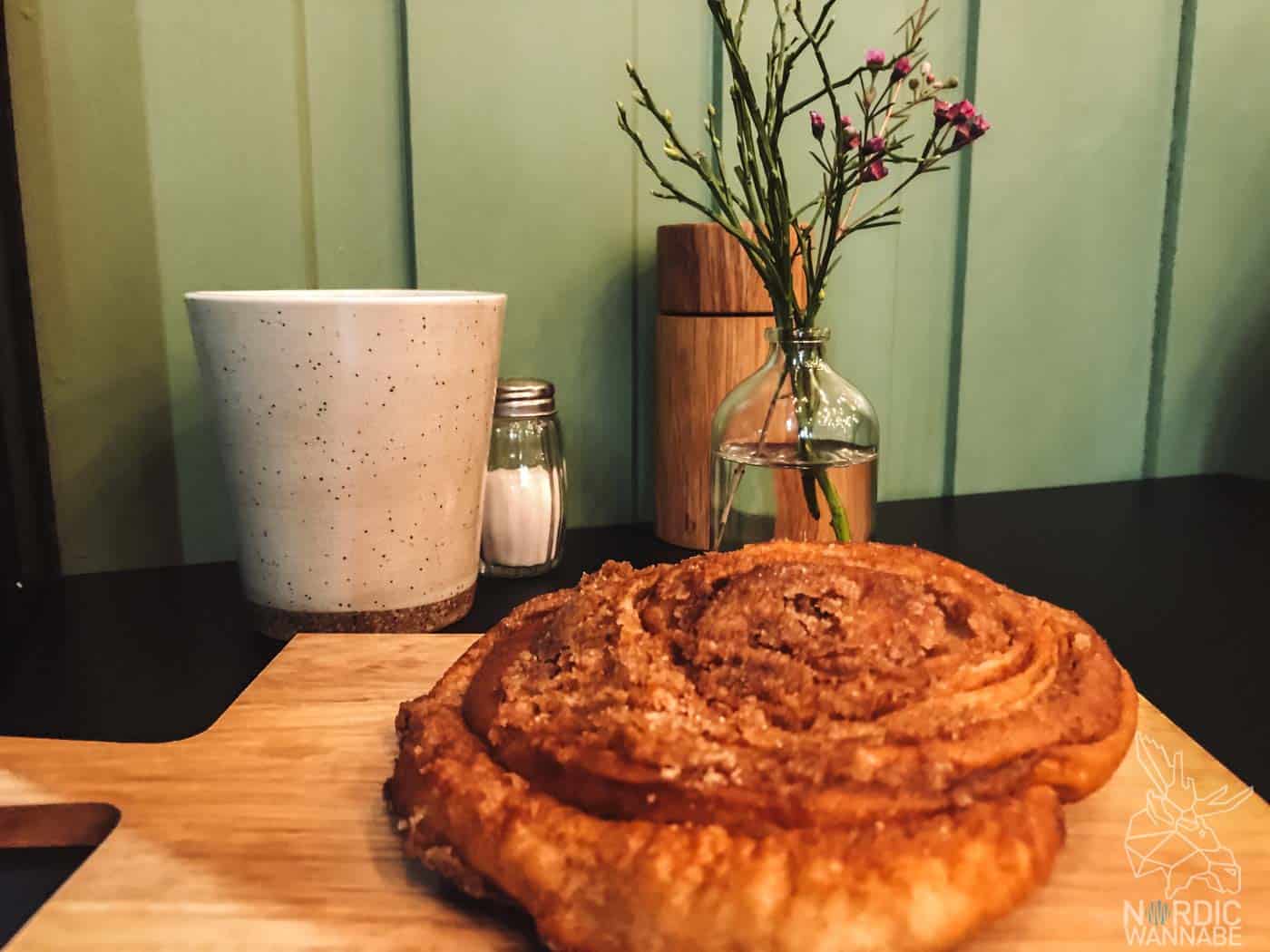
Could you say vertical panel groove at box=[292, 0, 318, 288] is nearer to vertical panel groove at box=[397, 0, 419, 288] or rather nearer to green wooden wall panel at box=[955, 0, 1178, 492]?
vertical panel groove at box=[397, 0, 419, 288]

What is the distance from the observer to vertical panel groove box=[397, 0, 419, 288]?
108 cm

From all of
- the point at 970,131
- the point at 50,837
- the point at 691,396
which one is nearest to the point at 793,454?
the point at 691,396

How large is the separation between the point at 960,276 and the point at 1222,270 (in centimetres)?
Result: 43

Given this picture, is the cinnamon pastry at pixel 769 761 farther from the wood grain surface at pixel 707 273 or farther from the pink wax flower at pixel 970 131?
the wood grain surface at pixel 707 273

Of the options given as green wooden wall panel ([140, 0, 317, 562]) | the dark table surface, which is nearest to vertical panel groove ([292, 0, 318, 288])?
green wooden wall panel ([140, 0, 317, 562])

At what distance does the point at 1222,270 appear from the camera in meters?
1.42

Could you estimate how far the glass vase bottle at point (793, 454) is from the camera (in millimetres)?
916

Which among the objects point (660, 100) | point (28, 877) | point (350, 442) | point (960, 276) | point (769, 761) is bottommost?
point (28, 877)

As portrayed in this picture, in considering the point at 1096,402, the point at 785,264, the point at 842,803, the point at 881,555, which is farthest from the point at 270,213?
the point at 1096,402

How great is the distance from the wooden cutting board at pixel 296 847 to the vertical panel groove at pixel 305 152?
0.58 metres

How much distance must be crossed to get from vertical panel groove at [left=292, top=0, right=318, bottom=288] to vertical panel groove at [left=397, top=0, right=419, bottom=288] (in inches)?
4.0

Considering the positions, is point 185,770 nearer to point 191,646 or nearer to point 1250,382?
point 191,646

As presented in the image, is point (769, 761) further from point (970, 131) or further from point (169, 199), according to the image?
point (169, 199)

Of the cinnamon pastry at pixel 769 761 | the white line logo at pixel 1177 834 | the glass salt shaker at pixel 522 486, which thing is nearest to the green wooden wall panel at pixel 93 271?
the glass salt shaker at pixel 522 486
